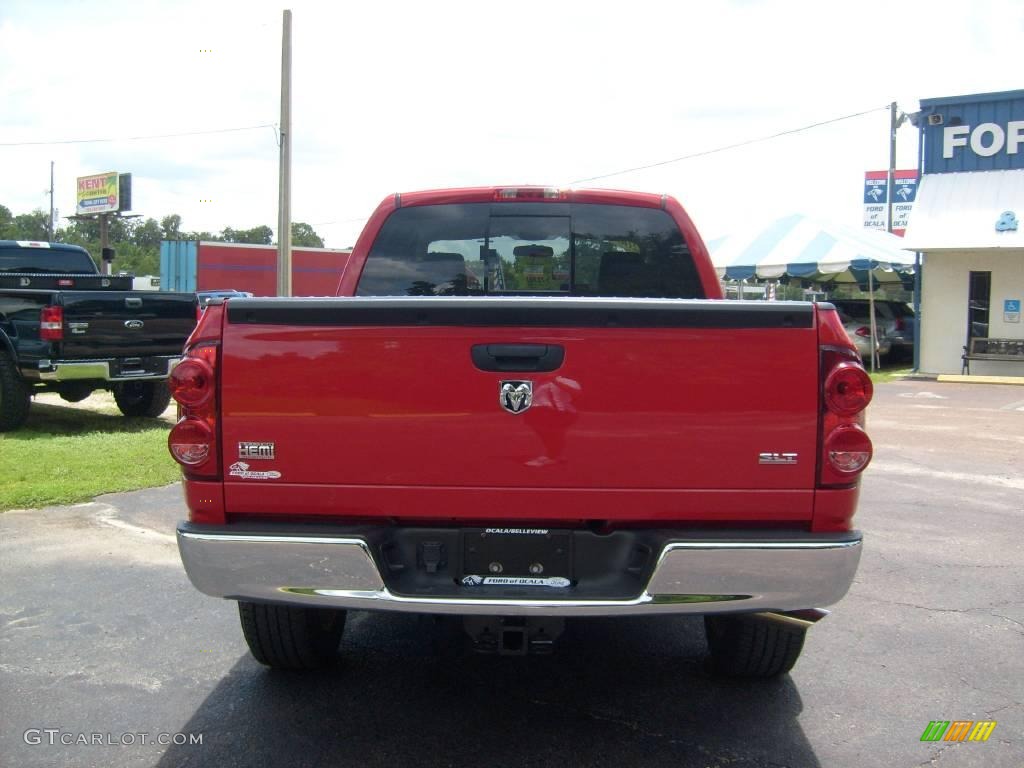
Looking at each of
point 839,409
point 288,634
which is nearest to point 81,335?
point 288,634

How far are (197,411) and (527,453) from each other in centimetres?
110

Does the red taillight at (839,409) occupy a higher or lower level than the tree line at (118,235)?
lower

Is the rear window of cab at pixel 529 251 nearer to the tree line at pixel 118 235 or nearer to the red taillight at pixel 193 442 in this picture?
the red taillight at pixel 193 442

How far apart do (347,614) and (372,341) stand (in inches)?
85.3

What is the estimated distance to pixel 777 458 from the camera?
9.91 feet

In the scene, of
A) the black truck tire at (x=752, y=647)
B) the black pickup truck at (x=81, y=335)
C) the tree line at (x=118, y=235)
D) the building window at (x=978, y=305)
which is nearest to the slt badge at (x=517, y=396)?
the black truck tire at (x=752, y=647)

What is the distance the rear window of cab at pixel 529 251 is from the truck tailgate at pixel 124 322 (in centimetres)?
678

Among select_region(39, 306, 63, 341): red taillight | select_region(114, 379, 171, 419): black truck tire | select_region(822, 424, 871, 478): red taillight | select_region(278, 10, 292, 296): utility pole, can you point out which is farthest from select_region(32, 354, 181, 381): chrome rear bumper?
select_region(278, 10, 292, 296): utility pole

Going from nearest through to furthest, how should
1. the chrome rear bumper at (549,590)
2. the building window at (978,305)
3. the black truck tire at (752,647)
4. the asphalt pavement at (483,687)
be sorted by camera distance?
the chrome rear bumper at (549,590), the asphalt pavement at (483,687), the black truck tire at (752,647), the building window at (978,305)

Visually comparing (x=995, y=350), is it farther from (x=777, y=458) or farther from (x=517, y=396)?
(x=517, y=396)

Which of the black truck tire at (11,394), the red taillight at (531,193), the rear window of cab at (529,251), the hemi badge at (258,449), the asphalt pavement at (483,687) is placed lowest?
the asphalt pavement at (483,687)

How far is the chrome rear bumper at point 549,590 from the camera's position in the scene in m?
3.00

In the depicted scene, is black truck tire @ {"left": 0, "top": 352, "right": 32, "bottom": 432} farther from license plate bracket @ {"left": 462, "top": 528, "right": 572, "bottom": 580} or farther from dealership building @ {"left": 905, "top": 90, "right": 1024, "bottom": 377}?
dealership building @ {"left": 905, "top": 90, "right": 1024, "bottom": 377}

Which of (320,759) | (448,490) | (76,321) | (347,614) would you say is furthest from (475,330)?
(76,321)
